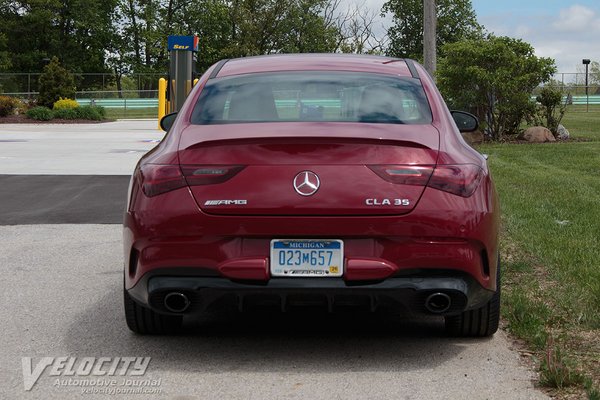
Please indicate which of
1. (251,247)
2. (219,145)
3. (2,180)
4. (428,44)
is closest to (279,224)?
(251,247)

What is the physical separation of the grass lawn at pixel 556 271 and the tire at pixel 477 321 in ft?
0.68

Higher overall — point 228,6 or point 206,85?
point 228,6

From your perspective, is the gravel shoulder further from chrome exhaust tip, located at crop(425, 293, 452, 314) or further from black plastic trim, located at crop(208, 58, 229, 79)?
black plastic trim, located at crop(208, 58, 229, 79)

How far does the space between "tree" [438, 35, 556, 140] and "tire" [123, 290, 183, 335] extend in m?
17.6

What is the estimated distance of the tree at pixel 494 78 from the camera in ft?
73.1

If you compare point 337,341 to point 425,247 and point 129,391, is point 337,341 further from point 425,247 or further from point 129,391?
point 129,391

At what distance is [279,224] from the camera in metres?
4.64

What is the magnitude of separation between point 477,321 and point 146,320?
5.94 feet

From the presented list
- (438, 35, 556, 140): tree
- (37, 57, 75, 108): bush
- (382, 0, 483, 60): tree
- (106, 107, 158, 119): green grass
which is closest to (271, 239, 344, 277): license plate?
(438, 35, 556, 140): tree

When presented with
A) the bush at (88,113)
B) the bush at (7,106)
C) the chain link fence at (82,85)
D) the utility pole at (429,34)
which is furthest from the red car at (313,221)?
the chain link fence at (82,85)

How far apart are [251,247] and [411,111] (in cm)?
122

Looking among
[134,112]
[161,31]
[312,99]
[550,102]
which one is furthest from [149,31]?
[312,99]

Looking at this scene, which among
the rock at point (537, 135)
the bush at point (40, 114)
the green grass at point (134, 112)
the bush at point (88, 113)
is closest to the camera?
the rock at point (537, 135)

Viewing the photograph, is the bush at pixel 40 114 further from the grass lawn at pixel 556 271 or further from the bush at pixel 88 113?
the grass lawn at pixel 556 271
